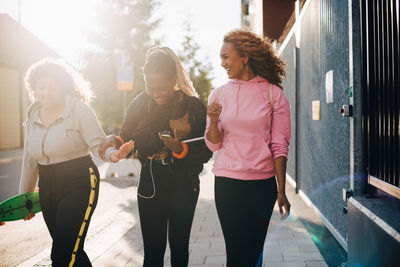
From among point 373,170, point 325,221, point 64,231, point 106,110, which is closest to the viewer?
point 64,231

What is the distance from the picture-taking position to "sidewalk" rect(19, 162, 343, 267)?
439cm

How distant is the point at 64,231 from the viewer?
9.76 feet

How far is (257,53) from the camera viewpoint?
2672 millimetres

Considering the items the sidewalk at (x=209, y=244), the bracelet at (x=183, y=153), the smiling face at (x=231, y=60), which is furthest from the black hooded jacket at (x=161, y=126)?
the sidewalk at (x=209, y=244)

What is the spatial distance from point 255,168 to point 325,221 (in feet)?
11.5

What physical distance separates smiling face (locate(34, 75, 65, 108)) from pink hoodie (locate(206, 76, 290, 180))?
139 cm

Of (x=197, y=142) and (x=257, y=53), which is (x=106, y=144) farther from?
(x=257, y=53)

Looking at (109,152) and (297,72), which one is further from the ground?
(297,72)

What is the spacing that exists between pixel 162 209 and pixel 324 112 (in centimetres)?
349

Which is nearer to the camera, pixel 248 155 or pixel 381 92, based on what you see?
pixel 248 155

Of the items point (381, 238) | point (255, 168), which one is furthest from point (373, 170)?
point (255, 168)

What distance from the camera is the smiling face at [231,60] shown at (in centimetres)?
265

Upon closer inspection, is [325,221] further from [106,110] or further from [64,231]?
[106,110]

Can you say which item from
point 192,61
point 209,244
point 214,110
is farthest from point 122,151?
point 192,61
